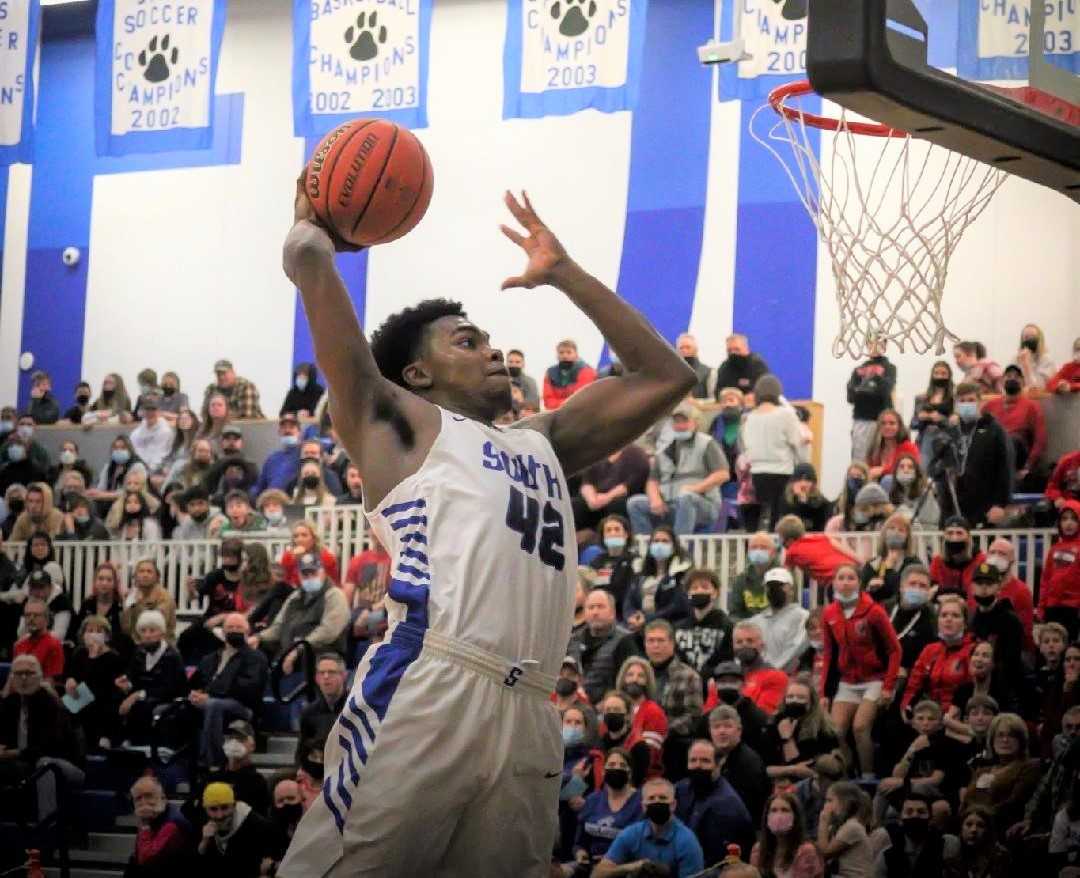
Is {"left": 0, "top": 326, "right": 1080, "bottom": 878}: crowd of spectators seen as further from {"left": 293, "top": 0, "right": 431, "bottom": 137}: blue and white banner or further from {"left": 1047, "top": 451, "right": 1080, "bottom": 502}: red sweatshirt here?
{"left": 293, "top": 0, "right": 431, "bottom": 137}: blue and white banner

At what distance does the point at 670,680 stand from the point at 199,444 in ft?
25.1

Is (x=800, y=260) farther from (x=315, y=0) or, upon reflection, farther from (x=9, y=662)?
(x=9, y=662)

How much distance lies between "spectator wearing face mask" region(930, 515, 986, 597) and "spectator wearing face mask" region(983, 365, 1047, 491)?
7.74 feet

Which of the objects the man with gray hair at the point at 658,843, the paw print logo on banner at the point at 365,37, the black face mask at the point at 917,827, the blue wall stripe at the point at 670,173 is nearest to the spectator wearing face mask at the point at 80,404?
the blue wall stripe at the point at 670,173

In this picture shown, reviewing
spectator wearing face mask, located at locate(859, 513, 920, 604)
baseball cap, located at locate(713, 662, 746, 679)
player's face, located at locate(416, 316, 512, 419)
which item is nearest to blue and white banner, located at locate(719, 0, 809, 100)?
spectator wearing face mask, located at locate(859, 513, 920, 604)

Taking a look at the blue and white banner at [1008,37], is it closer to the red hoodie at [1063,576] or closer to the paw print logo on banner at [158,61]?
the red hoodie at [1063,576]

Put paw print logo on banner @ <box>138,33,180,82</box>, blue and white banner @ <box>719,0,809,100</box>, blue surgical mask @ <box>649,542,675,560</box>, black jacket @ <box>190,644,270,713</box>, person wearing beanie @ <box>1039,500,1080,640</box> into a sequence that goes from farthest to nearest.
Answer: paw print logo on banner @ <box>138,33,180,82</box>
blue and white banner @ <box>719,0,809,100</box>
blue surgical mask @ <box>649,542,675,560</box>
black jacket @ <box>190,644,270,713</box>
person wearing beanie @ <box>1039,500,1080,640</box>

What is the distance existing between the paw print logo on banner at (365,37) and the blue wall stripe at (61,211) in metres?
7.61

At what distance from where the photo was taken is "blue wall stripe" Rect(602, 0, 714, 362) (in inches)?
822

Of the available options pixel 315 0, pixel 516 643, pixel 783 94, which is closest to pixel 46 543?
pixel 315 0

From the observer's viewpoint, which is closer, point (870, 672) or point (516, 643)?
point (516, 643)

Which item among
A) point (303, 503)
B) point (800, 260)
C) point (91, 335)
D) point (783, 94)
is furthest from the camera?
point (91, 335)

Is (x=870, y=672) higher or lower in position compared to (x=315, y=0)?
lower

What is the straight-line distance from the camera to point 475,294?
22.3m
